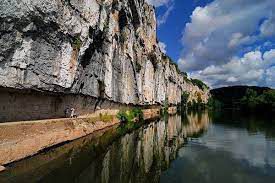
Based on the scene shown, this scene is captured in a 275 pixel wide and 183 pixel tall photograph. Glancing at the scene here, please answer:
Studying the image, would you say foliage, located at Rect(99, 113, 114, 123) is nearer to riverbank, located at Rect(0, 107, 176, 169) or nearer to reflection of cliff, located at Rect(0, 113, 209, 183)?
riverbank, located at Rect(0, 107, 176, 169)

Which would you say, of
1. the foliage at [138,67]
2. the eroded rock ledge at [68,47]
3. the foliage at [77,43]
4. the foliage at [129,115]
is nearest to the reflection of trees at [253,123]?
the foliage at [129,115]

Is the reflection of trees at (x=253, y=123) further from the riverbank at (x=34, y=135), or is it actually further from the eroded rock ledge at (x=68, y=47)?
the riverbank at (x=34, y=135)

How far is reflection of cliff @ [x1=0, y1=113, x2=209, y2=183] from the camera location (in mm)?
13430

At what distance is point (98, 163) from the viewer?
54.8 feet

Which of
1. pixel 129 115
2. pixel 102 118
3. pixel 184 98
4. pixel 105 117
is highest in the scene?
pixel 184 98

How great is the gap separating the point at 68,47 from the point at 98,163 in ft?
27.2

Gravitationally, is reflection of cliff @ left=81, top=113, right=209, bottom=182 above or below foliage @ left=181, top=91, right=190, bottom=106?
below

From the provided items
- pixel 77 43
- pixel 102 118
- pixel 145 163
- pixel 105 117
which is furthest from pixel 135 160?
pixel 105 117

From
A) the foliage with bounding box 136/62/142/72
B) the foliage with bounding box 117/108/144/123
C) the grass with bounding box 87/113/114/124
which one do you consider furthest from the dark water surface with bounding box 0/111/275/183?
the foliage with bounding box 136/62/142/72

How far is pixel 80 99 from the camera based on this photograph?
87.9 ft

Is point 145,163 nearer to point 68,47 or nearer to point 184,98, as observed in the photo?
point 68,47

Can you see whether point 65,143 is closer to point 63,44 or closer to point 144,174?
point 63,44

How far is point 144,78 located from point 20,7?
40.4 m

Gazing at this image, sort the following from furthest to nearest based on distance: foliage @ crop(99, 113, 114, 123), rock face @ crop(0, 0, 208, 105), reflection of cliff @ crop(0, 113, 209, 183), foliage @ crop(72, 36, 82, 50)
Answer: foliage @ crop(99, 113, 114, 123) → foliage @ crop(72, 36, 82, 50) → rock face @ crop(0, 0, 208, 105) → reflection of cliff @ crop(0, 113, 209, 183)
